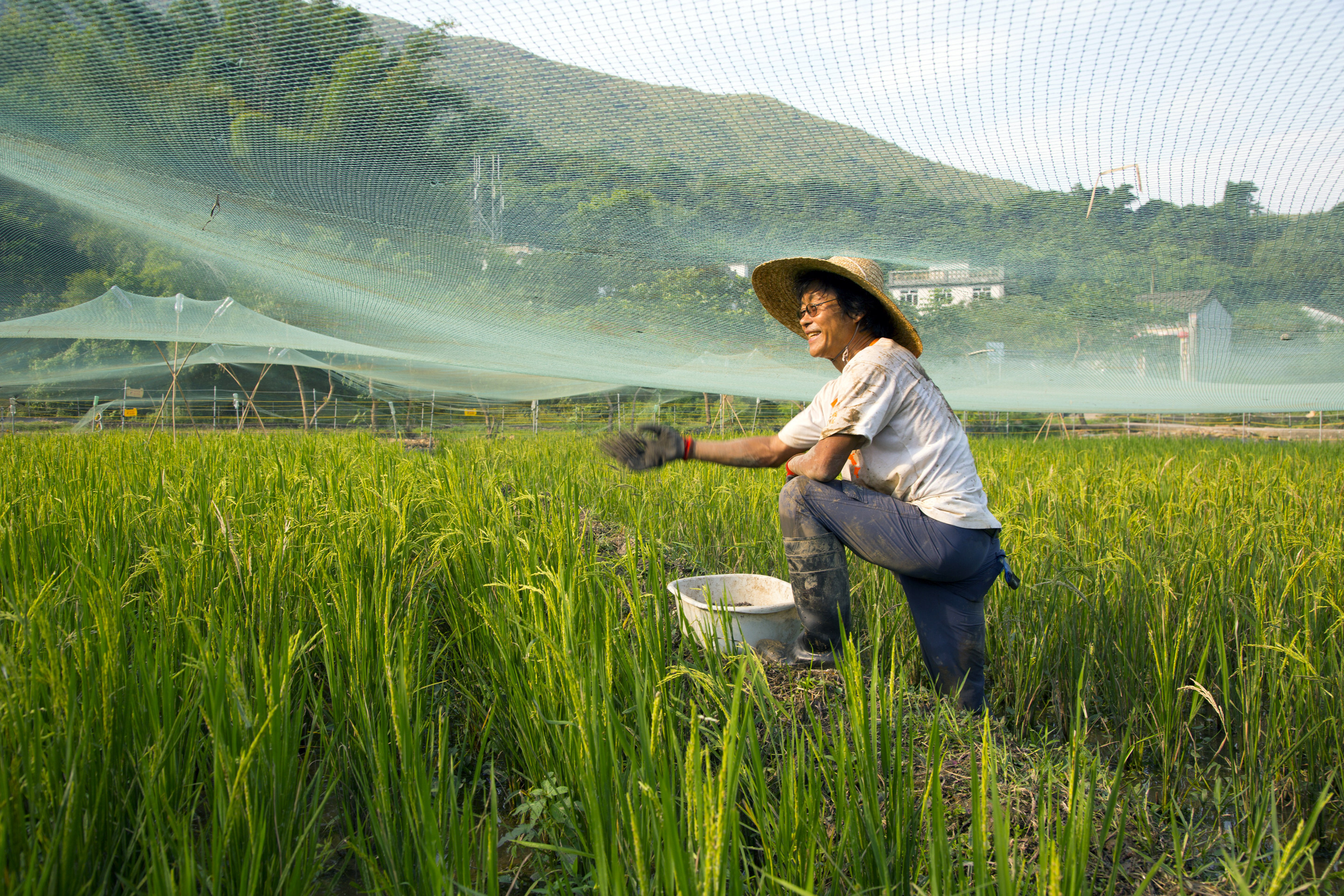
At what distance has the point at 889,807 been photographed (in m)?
0.98

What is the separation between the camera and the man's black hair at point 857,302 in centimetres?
187

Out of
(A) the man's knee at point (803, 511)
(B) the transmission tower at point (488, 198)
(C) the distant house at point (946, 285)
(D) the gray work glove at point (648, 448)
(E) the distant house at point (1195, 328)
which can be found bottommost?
(A) the man's knee at point (803, 511)

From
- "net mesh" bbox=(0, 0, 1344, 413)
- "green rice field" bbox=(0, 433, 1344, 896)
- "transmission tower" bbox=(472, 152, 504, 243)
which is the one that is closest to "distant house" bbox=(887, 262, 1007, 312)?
"net mesh" bbox=(0, 0, 1344, 413)

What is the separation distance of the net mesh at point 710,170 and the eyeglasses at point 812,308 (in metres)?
1.44

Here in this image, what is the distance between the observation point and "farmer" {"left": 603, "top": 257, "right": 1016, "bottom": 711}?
1678 mm

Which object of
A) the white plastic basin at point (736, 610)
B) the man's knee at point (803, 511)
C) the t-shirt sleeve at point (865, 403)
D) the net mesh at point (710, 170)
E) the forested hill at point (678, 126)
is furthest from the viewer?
the forested hill at point (678, 126)

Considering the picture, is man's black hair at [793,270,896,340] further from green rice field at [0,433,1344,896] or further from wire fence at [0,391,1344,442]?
wire fence at [0,391,1344,442]

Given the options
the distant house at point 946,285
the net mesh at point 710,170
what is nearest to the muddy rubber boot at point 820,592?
the net mesh at point 710,170

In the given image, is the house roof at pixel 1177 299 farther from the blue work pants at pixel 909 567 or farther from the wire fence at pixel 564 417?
the wire fence at pixel 564 417

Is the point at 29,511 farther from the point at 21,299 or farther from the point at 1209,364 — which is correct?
the point at 1209,364

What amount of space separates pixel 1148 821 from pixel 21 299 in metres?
7.93

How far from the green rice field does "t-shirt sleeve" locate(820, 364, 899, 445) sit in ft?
1.61

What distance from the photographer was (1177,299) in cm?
448

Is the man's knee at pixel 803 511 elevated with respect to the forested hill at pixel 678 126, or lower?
lower
